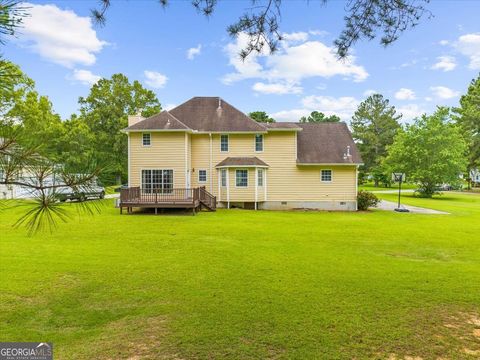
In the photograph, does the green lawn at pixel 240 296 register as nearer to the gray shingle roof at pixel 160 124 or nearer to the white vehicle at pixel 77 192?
the white vehicle at pixel 77 192

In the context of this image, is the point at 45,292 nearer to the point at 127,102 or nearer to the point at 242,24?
the point at 242,24

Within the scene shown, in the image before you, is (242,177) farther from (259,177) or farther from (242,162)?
(259,177)

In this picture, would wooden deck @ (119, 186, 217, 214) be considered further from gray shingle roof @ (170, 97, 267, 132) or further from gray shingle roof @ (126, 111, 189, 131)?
gray shingle roof @ (170, 97, 267, 132)

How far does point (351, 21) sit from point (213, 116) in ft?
55.9

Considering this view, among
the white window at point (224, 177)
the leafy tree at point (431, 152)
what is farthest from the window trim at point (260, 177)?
the leafy tree at point (431, 152)

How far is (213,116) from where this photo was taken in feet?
68.5

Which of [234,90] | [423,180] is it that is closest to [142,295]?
[234,90]

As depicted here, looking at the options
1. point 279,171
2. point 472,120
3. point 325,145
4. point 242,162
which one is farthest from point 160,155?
point 472,120

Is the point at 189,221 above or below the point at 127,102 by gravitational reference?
below

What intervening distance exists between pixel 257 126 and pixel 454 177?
23920 millimetres

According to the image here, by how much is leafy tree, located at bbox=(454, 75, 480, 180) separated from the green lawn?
39898 millimetres

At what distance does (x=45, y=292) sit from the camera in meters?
5.62

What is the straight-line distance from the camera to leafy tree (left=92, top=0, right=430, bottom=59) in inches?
156

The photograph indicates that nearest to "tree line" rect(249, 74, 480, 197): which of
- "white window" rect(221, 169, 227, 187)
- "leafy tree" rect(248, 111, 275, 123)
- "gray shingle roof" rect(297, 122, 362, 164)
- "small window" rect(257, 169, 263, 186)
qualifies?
"gray shingle roof" rect(297, 122, 362, 164)
